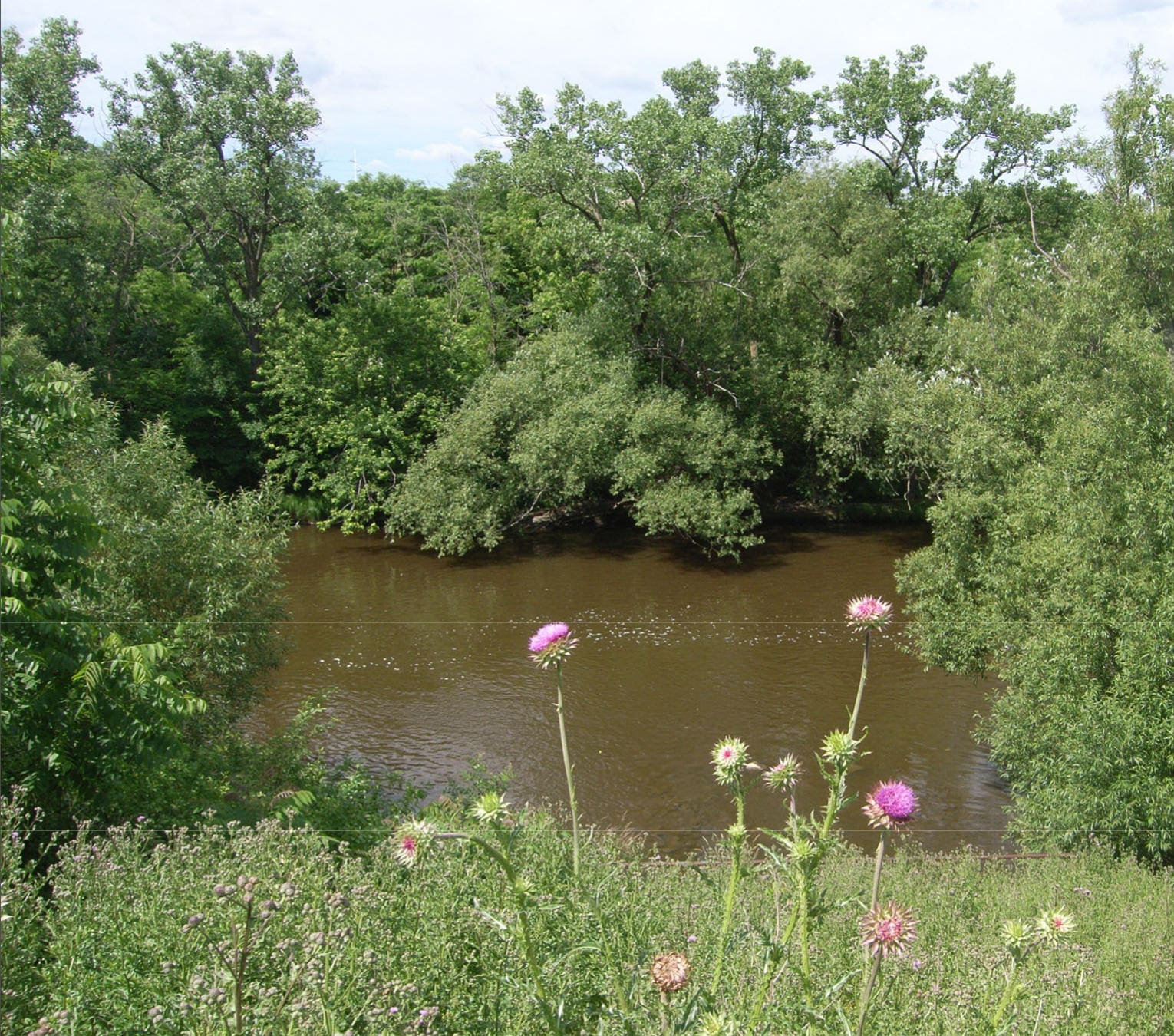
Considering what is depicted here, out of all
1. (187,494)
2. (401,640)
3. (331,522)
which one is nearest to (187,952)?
(187,494)

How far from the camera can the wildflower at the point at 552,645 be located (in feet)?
10.9

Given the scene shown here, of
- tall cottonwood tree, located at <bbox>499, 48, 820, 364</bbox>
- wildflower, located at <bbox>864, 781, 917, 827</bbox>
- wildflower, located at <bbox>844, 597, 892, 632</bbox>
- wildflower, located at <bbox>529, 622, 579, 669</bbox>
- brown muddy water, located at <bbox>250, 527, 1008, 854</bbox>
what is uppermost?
tall cottonwood tree, located at <bbox>499, 48, 820, 364</bbox>

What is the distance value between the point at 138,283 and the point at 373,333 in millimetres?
5541

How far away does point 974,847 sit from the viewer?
10594 mm

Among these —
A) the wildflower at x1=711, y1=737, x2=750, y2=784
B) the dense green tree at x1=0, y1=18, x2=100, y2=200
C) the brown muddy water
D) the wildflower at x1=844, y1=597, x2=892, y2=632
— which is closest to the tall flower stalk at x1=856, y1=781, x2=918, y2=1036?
the wildflower at x1=711, y1=737, x2=750, y2=784

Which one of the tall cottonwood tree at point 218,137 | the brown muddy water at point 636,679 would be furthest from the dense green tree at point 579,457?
the tall cottonwood tree at point 218,137

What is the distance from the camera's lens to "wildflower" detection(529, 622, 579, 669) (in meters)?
3.31

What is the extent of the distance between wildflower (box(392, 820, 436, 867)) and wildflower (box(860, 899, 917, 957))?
1.08 m

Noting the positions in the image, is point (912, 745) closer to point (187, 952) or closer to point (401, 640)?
point (401, 640)

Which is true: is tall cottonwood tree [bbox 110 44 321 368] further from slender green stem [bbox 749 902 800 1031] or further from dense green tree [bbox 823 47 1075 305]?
slender green stem [bbox 749 902 800 1031]

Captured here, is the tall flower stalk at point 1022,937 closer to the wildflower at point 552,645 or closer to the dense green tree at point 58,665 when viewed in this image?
the wildflower at point 552,645

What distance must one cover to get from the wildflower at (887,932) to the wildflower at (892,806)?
199 mm

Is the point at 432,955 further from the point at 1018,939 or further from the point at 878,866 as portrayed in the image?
the point at 1018,939

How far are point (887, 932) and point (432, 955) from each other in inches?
62.4
